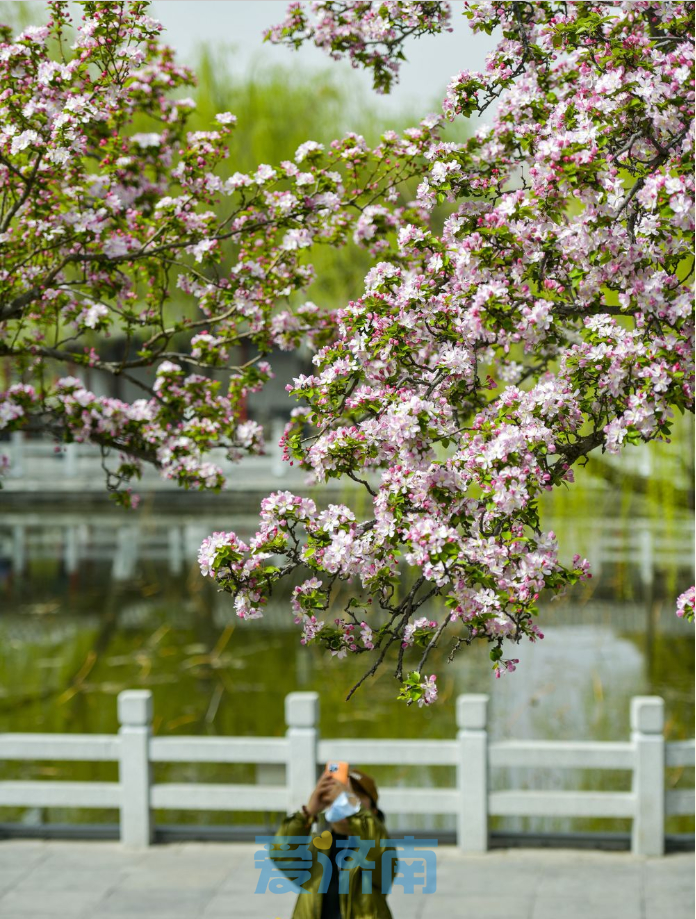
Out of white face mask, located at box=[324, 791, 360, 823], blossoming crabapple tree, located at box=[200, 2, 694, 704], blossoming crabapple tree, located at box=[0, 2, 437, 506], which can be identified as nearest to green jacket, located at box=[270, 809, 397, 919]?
white face mask, located at box=[324, 791, 360, 823]

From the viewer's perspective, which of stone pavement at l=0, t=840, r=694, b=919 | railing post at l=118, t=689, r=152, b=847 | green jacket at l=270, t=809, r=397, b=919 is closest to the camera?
green jacket at l=270, t=809, r=397, b=919

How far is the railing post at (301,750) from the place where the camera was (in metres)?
8.66

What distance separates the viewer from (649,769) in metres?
8.41

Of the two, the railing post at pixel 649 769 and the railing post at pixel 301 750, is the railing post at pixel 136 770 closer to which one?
the railing post at pixel 301 750

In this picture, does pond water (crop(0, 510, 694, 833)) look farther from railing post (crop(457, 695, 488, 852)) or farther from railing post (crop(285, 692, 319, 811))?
railing post (crop(457, 695, 488, 852))

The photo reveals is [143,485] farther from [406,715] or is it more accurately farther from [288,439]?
[288,439]

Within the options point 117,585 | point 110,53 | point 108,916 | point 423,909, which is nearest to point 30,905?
point 108,916

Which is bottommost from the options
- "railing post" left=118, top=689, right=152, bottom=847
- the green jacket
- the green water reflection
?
the green water reflection

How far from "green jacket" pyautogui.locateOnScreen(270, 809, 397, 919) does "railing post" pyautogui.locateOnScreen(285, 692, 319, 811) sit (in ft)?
11.1

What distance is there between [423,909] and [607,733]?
6.03 m

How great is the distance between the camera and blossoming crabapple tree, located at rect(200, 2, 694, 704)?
3.81m

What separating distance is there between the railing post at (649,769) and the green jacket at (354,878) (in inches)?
145

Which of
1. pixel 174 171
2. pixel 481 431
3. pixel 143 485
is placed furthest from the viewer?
pixel 143 485

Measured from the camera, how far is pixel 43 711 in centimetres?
1448
